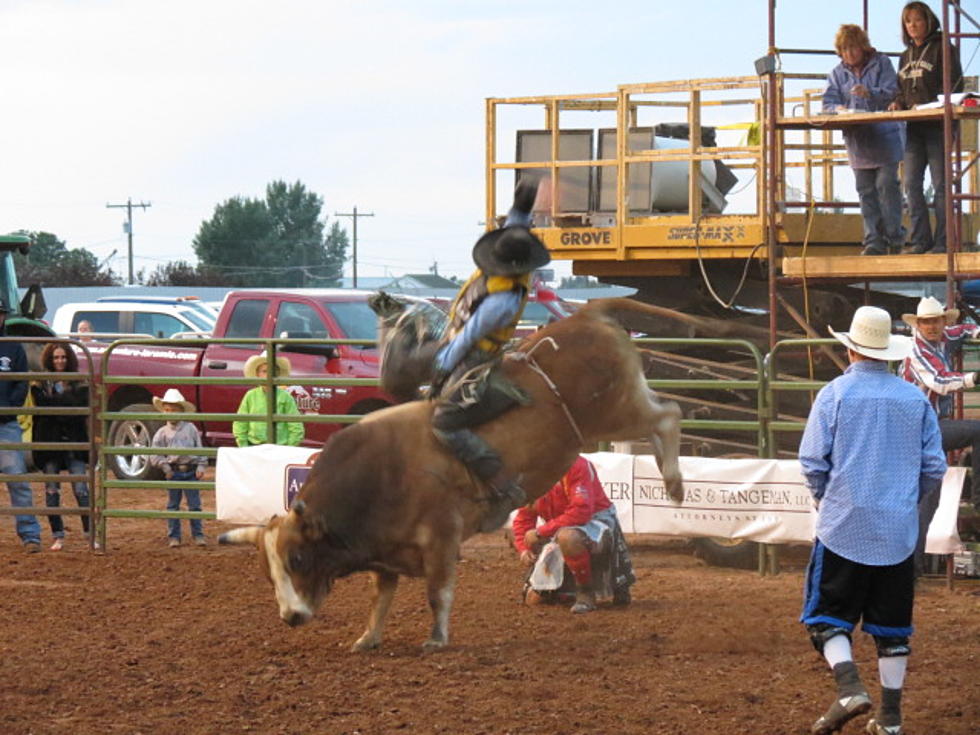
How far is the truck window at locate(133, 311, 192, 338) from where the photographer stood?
71.1ft

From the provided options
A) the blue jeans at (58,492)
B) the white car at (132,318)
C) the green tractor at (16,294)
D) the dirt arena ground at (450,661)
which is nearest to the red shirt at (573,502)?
the dirt arena ground at (450,661)

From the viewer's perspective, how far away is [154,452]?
39.3 feet

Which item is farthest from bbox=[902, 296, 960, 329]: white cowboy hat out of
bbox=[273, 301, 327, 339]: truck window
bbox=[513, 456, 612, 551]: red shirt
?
bbox=[273, 301, 327, 339]: truck window

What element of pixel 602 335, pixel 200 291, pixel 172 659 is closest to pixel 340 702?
pixel 172 659

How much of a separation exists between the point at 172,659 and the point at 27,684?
0.84m

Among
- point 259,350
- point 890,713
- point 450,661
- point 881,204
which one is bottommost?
point 450,661

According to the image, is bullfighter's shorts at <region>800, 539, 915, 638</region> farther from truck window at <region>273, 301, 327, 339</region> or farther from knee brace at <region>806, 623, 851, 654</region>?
truck window at <region>273, 301, 327, 339</region>

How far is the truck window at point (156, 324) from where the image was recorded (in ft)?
71.1

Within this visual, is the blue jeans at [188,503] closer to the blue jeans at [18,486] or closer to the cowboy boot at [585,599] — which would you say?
the blue jeans at [18,486]

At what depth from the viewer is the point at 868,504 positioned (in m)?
6.15

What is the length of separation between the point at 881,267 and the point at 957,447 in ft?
4.71

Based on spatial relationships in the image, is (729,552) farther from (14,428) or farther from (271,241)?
(271,241)

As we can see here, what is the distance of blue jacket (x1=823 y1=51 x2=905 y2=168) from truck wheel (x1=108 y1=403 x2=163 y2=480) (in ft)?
26.2

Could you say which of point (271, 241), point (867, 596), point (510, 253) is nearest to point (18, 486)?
point (510, 253)
